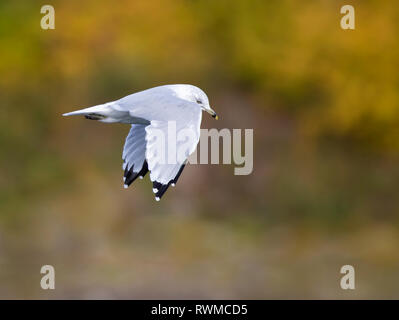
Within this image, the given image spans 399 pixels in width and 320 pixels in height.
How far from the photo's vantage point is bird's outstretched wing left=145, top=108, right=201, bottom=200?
240 cm

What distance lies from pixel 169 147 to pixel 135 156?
1.39 feet

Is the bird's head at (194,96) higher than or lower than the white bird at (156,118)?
higher

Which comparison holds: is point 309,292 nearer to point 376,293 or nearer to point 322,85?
point 376,293

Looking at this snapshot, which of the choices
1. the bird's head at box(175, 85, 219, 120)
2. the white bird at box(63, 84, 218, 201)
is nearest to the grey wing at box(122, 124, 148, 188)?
the white bird at box(63, 84, 218, 201)

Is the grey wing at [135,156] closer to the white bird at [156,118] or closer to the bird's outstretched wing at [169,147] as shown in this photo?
the white bird at [156,118]

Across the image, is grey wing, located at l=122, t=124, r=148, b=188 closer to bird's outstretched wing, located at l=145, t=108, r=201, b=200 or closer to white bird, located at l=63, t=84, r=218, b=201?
white bird, located at l=63, t=84, r=218, b=201

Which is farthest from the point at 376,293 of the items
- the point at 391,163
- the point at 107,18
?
the point at 107,18

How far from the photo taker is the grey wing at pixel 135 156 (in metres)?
2.80

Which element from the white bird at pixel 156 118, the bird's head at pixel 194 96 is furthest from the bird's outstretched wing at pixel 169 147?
the bird's head at pixel 194 96

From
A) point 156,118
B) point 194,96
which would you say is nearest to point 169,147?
point 156,118

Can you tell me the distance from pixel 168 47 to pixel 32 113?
4.20ft

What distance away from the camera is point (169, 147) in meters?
2.46

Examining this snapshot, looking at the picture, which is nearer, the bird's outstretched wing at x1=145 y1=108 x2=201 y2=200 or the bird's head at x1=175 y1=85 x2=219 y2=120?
the bird's outstretched wing at x1=145 y1=108 x2=201 y2=200

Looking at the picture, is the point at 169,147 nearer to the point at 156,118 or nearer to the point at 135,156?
the point at 156,118
